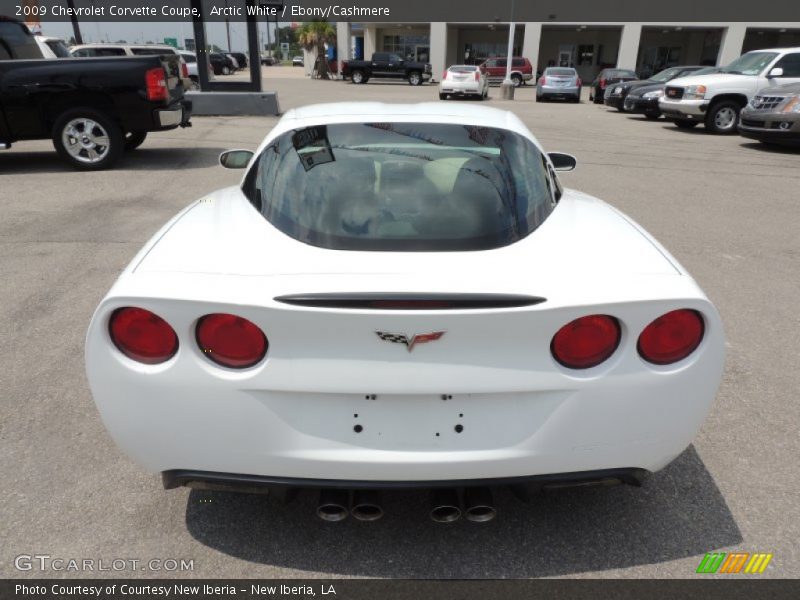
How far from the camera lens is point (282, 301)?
1812 mm

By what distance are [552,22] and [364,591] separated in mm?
45545

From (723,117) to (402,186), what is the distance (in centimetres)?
1510

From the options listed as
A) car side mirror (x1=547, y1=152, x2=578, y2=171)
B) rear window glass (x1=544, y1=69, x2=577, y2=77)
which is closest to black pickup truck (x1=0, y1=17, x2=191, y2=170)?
car side mirror (x1=547, y1=152, x2=578, y2=171)

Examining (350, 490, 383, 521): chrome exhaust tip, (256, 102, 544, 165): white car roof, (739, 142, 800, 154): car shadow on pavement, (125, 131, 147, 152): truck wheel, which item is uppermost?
(256, 102, 544, 165): white car roof

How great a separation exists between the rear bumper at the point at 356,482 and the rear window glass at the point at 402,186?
2.43 ft

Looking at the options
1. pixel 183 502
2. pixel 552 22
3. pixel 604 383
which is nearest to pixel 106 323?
pixel 183 502

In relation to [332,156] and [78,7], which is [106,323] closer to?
[332,156]

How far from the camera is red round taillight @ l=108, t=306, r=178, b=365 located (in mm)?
1893

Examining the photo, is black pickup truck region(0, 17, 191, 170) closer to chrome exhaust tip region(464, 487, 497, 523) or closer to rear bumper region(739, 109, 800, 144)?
chrome exhaust tip region(464, 487, 497, 523)

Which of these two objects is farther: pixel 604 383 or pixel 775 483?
pixel 775 483

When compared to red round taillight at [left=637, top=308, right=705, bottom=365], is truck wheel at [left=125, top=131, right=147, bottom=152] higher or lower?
lower

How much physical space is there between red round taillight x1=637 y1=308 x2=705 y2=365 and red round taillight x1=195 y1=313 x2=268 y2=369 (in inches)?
44.9

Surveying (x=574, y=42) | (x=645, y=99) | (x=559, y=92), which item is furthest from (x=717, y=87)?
(x=574, y=42)

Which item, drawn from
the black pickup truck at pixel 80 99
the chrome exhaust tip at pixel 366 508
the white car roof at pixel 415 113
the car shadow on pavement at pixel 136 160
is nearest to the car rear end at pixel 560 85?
the car shadow on pavement at pixel 136 160
